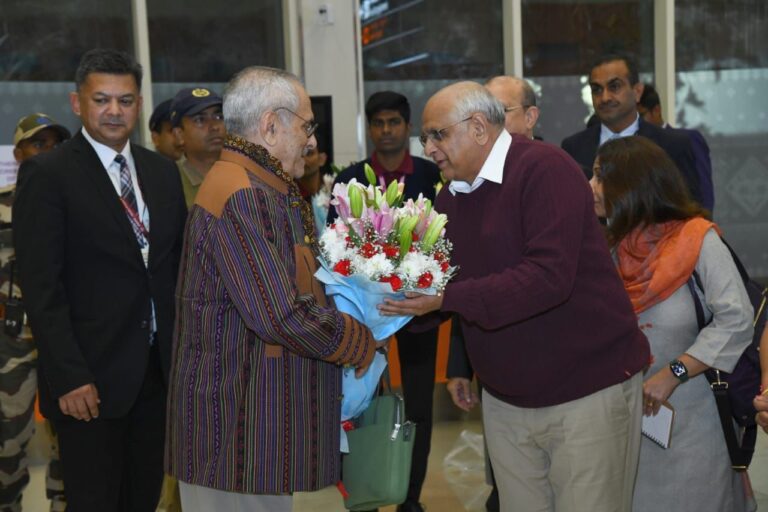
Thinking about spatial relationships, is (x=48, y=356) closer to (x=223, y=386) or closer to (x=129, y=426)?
(x=129, y=426)

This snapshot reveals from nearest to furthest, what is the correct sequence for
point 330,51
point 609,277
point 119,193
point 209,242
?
1. point 209,242
2. point 609,277
3. point 119,193
4. point 330,51

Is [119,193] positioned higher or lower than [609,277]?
higher

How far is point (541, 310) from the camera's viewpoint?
2.68 meters

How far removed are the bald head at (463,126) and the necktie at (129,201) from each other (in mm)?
1070

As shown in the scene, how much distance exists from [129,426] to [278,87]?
1.40 metres

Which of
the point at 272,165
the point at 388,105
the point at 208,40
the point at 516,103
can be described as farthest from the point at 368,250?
the point at 208,40

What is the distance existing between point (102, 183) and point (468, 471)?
A: 304 cm

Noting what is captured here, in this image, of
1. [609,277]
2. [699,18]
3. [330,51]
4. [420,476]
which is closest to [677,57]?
[699,18]

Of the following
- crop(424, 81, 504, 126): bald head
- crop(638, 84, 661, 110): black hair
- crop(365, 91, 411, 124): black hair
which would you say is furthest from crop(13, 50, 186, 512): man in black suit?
crop(638, 84, 661, 110): black hair

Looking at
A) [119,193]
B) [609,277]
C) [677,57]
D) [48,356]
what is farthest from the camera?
[677,57]

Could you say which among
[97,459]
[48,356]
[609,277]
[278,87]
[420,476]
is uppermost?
[278,87]

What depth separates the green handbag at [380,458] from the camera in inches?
114

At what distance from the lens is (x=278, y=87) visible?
2.66 meters

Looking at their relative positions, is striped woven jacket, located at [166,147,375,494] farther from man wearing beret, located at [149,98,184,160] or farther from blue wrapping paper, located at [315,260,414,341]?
man wearing beret, located at [149,98,184,160]
